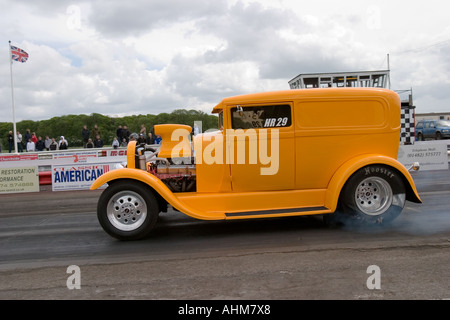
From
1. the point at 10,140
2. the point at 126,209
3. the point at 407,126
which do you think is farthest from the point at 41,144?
the point at 407,126

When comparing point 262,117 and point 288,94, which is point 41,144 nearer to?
point 262,117

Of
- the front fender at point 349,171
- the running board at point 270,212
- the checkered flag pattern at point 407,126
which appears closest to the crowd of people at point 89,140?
the running board at point 270,212

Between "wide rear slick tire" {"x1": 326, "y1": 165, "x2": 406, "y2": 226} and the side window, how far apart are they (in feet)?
4.09

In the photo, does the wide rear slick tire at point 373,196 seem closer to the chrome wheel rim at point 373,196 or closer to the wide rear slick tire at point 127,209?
the chrome wheel rim at point 373,196

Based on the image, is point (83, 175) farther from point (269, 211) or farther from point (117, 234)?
point (269, 211)

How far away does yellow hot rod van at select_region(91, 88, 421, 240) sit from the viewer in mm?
5207

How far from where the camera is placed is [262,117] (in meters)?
5.32

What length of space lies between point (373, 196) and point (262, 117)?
1.93 m

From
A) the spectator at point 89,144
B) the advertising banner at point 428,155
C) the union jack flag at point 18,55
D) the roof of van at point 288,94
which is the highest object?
the union jack flag at point 18,55

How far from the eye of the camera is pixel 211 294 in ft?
11.0

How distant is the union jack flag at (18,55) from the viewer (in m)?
22.3

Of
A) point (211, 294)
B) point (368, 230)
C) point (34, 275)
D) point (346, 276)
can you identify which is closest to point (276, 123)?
point (368, 230)

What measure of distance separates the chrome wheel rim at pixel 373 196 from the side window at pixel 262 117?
138 cm

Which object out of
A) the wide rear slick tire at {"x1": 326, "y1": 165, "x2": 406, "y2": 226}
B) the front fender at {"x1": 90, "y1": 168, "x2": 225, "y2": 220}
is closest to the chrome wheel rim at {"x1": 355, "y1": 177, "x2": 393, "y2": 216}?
the wide rear slick tire at {"x1": 326, "y1": 165, "x2": 406, "y2": 226}
